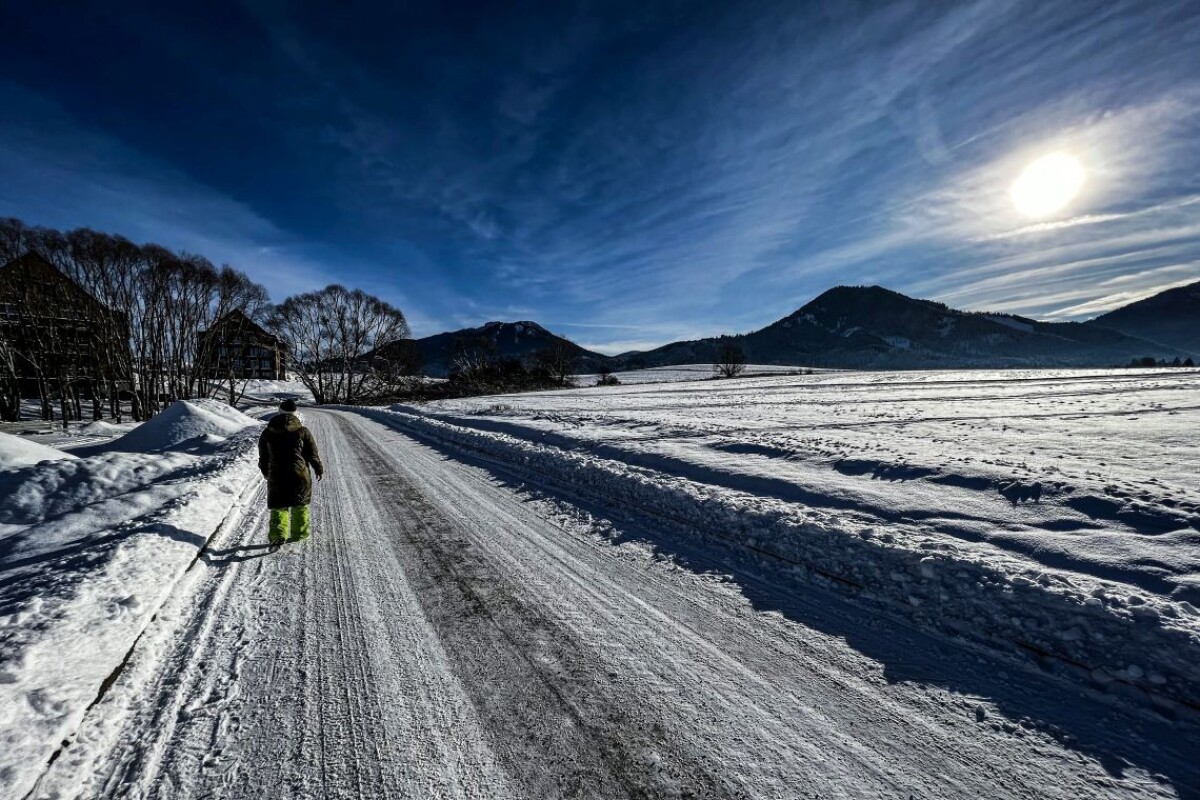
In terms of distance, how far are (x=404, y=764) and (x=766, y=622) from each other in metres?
2.77

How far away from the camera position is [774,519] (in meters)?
5.63

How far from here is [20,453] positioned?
9961mm

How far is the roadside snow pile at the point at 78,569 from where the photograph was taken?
8.61 feet

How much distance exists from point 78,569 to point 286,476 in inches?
73.5

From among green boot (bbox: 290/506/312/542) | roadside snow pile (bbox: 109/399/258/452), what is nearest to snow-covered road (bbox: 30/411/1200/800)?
green boot (bbox: 290/506/312/542)

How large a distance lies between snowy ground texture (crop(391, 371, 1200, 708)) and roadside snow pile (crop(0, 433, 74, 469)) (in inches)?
385

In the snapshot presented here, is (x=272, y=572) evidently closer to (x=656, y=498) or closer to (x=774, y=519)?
(x=656, y=498)

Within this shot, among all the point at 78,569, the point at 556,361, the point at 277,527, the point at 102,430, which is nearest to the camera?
the point at 78,569

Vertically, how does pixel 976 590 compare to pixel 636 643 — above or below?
above

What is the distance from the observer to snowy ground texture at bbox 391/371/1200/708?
10.8ft

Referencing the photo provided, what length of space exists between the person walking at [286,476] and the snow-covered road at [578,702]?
1.05 m

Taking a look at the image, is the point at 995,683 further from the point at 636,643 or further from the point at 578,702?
the point at 578,702

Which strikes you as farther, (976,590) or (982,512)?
(982,512)

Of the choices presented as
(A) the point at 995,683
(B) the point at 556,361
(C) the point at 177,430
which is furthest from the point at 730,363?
(A) the point at 995,683
